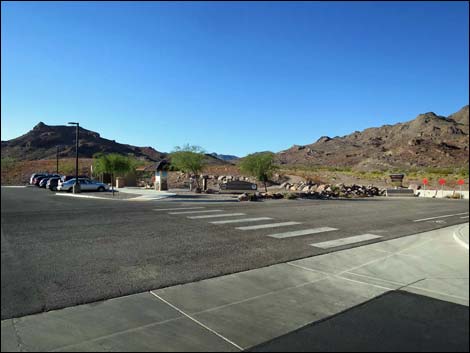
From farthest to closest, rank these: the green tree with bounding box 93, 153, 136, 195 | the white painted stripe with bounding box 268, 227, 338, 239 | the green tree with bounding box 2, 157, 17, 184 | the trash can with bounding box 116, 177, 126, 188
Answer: the trash can with bounding box 116, 177, 126, 188 → the green tree with bounding box 93, 153, 136, 195 → the white painted stripe with bounding box 268, 227, 338, 239 → the green tree with bounding box 2, 157, 17, 184

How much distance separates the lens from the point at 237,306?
4965 millimetres

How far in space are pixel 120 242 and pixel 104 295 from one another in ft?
12.8

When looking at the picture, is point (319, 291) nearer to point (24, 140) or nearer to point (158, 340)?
point (158, 340)

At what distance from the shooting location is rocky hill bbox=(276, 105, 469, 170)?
4751 inches

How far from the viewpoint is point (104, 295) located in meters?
5.27

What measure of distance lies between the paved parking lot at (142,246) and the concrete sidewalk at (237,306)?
364 mm

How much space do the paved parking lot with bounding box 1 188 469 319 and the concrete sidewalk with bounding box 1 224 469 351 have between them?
36cm

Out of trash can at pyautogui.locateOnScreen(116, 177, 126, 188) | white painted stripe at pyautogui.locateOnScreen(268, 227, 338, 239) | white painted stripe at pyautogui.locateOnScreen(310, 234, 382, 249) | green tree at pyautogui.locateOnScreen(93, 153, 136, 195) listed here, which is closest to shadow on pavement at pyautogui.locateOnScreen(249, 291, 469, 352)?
white painted stripe at pyautogui.locateOnScreen(310, 234, 382, 249)

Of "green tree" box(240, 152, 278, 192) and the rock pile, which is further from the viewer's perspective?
"green tree" box(240, 152, 278, 192)

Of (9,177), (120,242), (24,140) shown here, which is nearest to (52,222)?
(120,242)

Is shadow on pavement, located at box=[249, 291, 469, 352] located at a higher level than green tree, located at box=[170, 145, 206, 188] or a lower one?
lower

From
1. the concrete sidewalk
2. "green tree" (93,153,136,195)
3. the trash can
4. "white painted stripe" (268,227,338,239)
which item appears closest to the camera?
the concrete sidewalk

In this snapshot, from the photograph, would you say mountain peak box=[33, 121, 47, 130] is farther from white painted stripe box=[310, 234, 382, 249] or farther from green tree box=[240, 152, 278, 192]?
green tree box=[240, 152, 278, 192]

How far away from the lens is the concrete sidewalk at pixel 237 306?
381 centimetres
